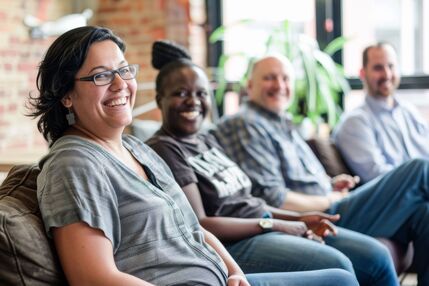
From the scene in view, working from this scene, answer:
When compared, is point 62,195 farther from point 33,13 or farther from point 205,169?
point 33,13

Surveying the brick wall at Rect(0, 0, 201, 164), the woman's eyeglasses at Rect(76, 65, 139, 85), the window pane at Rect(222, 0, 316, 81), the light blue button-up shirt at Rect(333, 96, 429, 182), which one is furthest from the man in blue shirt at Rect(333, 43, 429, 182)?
the woman's eyeglasses at Rect(76, 65, 139, 85)

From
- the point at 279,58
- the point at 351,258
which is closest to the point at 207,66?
the point at 279,58

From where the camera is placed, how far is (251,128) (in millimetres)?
2760

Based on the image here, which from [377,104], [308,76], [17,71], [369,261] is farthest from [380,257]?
[17,71]

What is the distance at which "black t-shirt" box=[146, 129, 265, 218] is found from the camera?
2.11 m

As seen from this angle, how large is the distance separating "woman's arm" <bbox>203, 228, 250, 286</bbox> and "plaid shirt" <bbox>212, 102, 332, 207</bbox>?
83cm

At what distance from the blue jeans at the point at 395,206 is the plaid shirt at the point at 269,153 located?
0.74 ft

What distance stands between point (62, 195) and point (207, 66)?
140 inches

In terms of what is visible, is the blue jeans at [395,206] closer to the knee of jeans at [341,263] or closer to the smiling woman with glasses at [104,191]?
the knee of jeans at [341,263]

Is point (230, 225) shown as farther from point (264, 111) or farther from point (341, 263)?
point (264, 111)

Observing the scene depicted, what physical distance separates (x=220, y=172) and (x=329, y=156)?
1.19 metres

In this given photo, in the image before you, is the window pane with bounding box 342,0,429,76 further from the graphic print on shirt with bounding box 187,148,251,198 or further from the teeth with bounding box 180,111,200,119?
the teeth with bounding box 180,111,200,119

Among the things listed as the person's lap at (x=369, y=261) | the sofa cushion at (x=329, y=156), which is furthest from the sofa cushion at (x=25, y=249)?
the sofa cushion at (x=329, y=156)

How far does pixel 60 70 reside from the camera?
4.99ft
